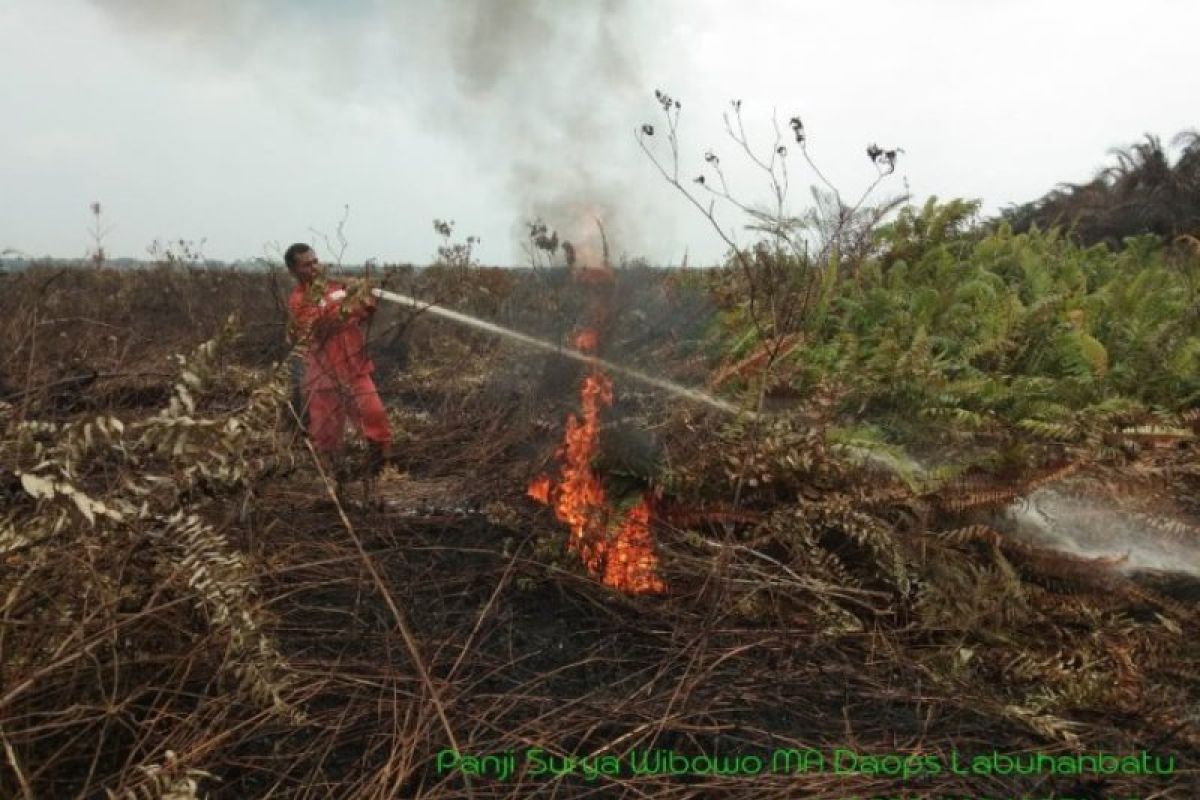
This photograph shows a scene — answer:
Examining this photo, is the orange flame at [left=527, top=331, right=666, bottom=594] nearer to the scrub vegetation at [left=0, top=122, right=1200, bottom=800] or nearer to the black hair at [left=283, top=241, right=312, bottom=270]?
the scrub vegetation at [left=0, top=122, right=1200, bottom=800]

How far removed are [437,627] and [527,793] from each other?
95 centimetres

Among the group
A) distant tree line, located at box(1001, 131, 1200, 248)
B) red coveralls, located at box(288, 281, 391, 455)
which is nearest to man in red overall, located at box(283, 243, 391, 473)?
red coveralls, located at box(288, 281, 391, 455)

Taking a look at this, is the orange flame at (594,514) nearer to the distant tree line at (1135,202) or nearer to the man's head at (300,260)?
the man's head at (300,260)

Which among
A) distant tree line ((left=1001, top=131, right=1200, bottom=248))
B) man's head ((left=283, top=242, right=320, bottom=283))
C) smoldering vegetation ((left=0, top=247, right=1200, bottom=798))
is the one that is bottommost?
smoldering vegetation ((left=0, top=247, right=1200, bottom=798))

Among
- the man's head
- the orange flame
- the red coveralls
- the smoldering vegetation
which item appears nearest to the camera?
the smoldering vegetation

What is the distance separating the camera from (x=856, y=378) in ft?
17.1

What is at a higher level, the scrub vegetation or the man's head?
the man's head

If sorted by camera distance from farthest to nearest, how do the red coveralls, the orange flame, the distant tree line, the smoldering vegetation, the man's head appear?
1. the distant tree line
2. the man's head
3. the red coveralls
4. the orange flame
5. the smoldering vegetation

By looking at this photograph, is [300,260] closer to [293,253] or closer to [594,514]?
[293,253]

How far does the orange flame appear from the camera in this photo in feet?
10.8

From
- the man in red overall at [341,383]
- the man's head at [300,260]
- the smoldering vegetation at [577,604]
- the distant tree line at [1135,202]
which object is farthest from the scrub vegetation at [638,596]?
the distant tree line at [1135,202]

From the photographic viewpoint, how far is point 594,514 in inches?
136

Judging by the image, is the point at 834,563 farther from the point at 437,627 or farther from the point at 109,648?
the point at 109,648

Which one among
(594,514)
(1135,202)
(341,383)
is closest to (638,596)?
(594,514)
